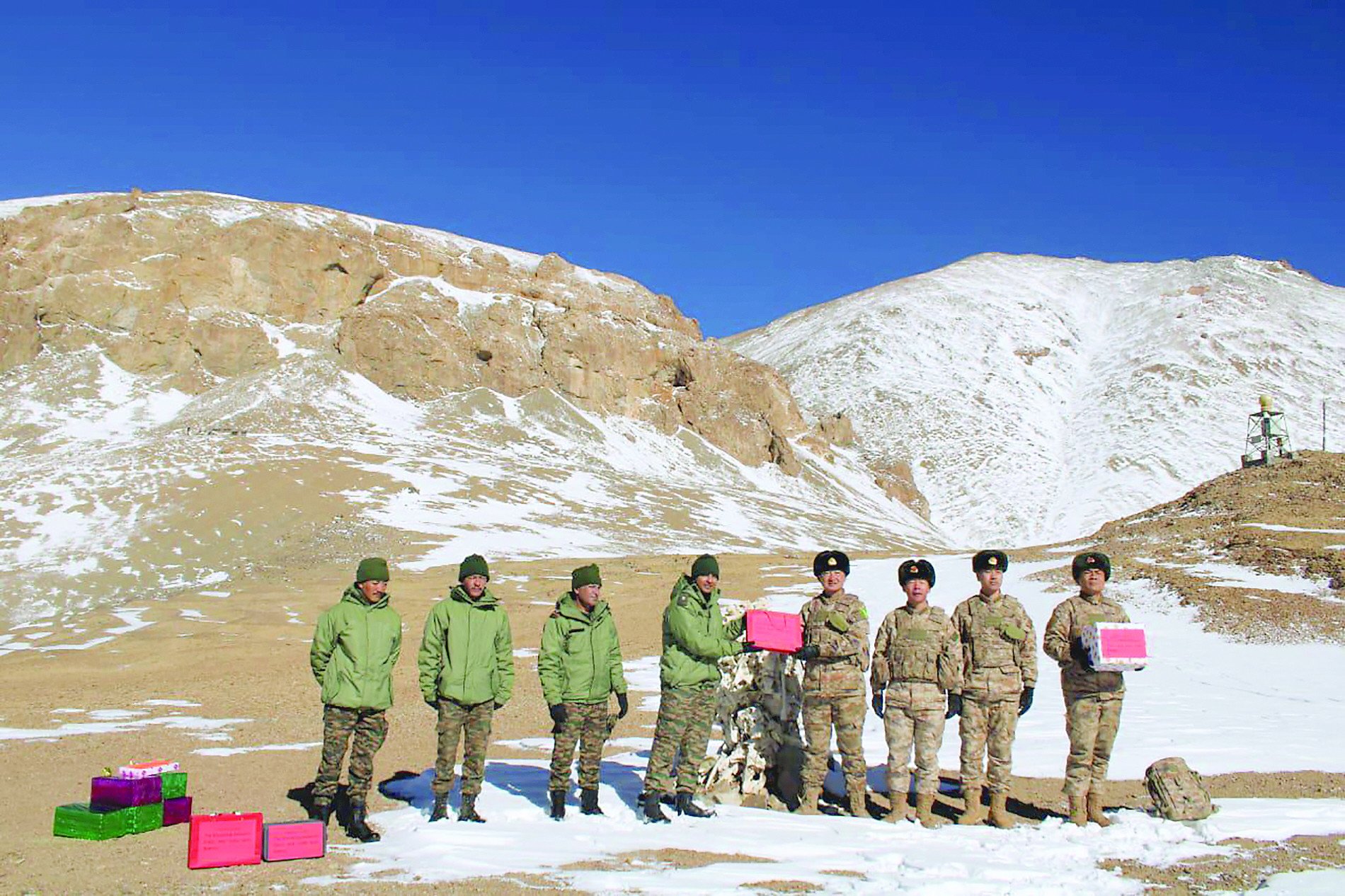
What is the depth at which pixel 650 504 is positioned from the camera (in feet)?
205

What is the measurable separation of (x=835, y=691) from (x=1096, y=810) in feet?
7.62

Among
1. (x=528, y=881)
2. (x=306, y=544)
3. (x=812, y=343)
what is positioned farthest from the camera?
(x=812, y=343)

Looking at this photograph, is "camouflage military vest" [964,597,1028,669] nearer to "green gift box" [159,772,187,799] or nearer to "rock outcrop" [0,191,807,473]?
"green gift box" [159,772,187,799]

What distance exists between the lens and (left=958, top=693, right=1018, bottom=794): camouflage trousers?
8.50 metres

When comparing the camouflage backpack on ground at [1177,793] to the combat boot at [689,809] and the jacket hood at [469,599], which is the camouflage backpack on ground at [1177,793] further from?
the jacket hood at [469,599]

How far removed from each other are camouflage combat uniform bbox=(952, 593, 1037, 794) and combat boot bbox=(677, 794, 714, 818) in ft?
7.41

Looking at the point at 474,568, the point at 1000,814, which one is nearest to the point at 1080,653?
the point at 1000,814

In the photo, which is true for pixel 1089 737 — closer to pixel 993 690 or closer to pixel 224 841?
pixel 993 690

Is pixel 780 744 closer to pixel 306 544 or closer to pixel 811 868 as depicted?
pixel 811 868

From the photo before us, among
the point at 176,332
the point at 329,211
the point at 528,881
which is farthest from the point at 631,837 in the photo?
the point at 329,211

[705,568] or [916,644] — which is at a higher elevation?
[705,568]

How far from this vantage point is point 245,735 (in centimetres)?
1298

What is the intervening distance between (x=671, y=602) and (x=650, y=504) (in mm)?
53791

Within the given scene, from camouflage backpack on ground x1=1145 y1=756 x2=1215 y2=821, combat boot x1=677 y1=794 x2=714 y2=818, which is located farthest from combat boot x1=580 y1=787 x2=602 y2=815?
camouflage backpack on ground x1=1145 y1=756 x2=1215 y2=821
